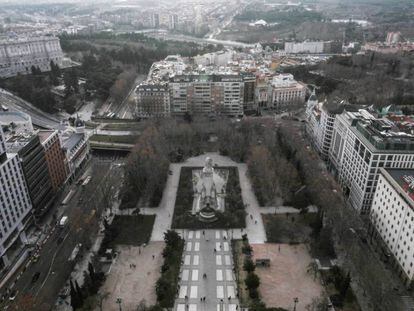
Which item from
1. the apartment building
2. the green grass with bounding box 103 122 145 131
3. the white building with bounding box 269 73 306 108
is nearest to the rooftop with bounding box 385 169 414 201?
the green grass with bounding box 103 122 145 131

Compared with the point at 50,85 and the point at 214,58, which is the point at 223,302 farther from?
the point at 214,58

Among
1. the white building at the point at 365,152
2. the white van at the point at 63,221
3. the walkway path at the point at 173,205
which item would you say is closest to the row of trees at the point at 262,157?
the walkway path at the point at 173,205

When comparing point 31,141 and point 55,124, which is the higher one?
point 31,141

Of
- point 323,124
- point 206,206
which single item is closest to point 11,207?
point 206,206

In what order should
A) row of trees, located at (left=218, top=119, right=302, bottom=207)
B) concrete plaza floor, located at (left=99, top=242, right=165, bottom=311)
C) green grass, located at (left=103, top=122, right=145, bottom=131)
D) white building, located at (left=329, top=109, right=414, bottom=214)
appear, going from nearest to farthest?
concrete plaza floor, located at (left=99, top=242, right=165, bottom=311), white building, located at (left=329, top=109, right=414, bottom=214), row of trees, located at (left=218, top=119, right=302, bottom=207), green grass, located at (left=103, top=122, right=145, bottom=131)

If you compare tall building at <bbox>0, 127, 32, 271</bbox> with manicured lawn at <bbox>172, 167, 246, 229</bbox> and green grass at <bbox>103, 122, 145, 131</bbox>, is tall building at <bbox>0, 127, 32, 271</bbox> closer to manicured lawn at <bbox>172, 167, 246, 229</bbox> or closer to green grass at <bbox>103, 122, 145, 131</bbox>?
manicured lawn at <bbox>172, 167, 246, 229</bbox>

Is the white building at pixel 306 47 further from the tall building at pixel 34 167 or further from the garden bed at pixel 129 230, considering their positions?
the tall building at pixel 34 167

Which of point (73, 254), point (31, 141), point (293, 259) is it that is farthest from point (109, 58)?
point (293, 259)
